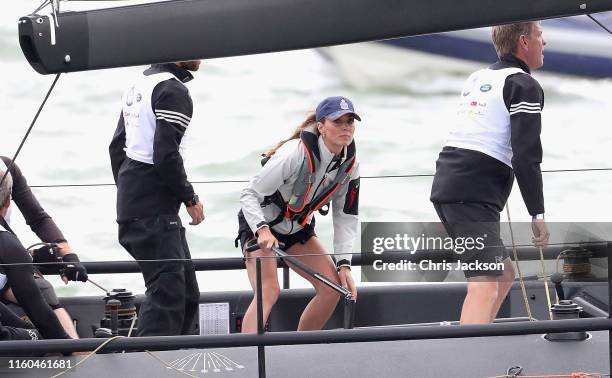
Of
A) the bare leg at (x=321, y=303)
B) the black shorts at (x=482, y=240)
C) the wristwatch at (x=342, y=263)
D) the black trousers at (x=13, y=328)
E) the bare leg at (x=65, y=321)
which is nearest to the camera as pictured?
the black shorts at (x=482, y=240)

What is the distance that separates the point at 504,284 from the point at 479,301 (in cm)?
13

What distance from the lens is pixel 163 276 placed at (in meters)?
3.88

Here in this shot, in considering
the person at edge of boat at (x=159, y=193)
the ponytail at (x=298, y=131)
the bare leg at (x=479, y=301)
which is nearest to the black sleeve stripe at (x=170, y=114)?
the person at edge of boat at (x=159, y=193)

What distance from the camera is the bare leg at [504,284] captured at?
11.2 ft

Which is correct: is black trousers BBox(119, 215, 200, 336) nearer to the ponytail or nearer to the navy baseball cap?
the ponytail

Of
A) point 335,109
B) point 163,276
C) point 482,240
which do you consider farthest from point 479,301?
point 163,276

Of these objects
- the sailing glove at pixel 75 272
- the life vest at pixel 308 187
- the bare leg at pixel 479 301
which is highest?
the life vest at pixel 308 187

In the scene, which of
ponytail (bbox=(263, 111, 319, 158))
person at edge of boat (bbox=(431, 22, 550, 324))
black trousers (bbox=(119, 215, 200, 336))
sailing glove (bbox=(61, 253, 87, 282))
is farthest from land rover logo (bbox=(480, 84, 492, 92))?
sailing glove (bbox=(61, 253, 87, 282))

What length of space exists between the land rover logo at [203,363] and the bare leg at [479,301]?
0.66 metres

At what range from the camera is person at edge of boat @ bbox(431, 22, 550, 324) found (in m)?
3.72

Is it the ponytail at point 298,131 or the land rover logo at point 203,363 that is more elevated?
the ponytail at point 298,131

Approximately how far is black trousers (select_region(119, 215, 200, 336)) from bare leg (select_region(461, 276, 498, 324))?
78 centimetres

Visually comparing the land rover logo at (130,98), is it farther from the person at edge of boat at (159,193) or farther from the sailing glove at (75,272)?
the sailing glove at (75,272)

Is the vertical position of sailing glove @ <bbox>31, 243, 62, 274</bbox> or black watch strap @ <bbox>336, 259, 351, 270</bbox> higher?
sailing glove @ <bbox>31, 243, 62, 274</bbox>
